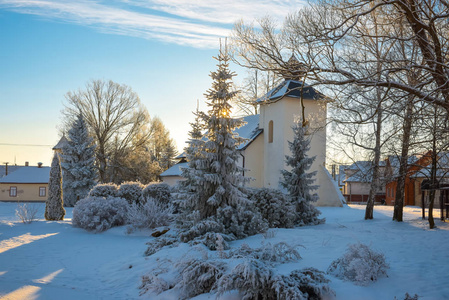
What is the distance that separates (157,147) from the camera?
5297 cm

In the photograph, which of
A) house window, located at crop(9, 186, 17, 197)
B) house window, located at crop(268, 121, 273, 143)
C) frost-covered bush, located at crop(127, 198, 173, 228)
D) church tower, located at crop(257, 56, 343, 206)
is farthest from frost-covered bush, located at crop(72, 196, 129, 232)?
house window, located at crop(9, 186, 17, 197)

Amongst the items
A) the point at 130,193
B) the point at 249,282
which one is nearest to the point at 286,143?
the point at 130,193

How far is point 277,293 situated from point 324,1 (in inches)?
231

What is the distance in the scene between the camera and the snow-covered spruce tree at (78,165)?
34438mm

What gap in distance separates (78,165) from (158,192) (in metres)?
19.8

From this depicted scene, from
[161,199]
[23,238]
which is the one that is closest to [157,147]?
[161,199]

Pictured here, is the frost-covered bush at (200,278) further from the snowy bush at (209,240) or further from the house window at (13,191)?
the house window at (13,191)

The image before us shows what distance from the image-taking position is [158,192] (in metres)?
17.7

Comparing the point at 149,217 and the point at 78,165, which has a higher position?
the point at 78,165

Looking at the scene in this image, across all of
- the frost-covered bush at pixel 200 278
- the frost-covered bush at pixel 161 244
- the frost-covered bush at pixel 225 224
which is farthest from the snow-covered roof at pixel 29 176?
the frost-covered bush at pixel 200 278

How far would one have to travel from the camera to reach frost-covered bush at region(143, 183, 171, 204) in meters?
17.6

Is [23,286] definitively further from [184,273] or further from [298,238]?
[298,238]

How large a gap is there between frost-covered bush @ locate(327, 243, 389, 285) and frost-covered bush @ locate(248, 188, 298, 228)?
6474 mm

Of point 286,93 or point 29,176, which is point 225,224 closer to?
point 286,93
